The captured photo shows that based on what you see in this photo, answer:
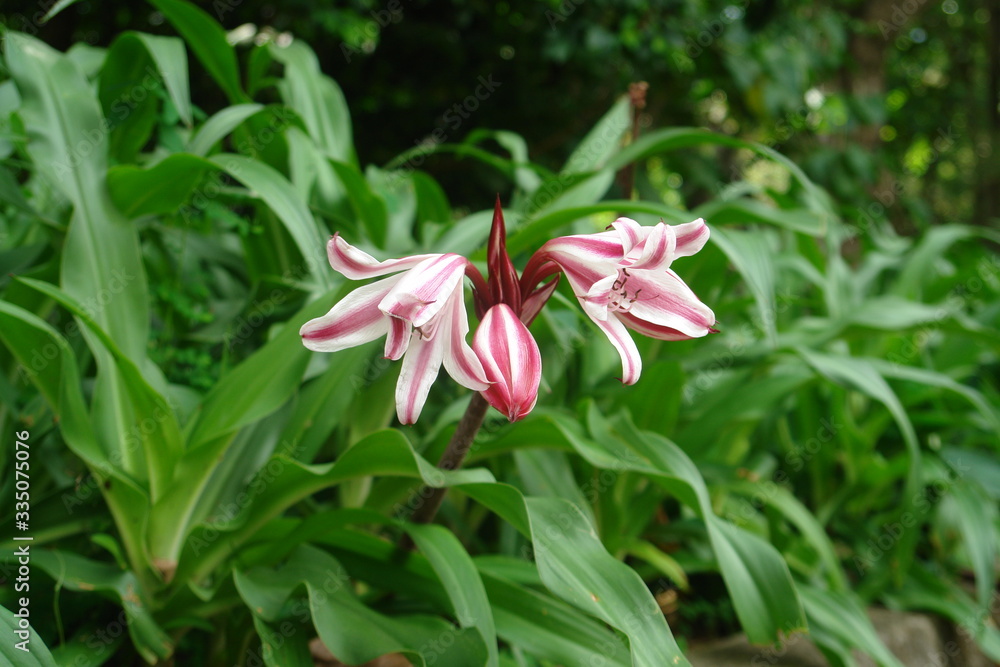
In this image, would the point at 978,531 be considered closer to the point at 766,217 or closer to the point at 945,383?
the point at 945,383

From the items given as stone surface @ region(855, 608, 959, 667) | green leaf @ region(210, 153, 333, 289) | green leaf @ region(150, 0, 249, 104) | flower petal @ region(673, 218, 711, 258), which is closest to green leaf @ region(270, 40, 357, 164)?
green leaf @ region(150, 0, 249, 104)

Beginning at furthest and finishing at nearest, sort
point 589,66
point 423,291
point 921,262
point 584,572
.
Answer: point 589,66, point 921,262, point 584,572, point 423,291

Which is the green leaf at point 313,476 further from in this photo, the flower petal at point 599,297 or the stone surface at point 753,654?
the stone surface at point 753,654

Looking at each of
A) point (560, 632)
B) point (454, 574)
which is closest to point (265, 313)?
point (454, 574)

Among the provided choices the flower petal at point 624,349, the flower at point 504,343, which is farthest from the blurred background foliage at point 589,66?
the flower petal at point 624,349

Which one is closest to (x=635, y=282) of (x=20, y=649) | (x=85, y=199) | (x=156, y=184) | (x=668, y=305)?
(x=668, y=305)

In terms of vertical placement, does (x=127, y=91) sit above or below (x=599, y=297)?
below
